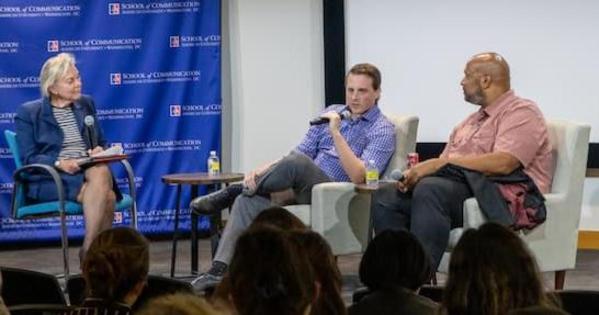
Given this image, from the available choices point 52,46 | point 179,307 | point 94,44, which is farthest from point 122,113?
point 179,307

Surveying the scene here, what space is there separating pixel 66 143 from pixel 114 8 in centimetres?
156

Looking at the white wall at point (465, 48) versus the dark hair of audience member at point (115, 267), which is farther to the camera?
the white wall at point (465, 48)

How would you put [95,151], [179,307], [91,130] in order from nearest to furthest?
1. [179,307]
2. [95,151]
3. [91,130]

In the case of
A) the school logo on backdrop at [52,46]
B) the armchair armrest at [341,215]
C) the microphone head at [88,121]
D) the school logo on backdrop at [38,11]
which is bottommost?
the armchair armrest at [341,215]

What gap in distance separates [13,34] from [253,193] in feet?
8.21

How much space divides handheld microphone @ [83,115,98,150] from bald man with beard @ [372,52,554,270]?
5.63 feet

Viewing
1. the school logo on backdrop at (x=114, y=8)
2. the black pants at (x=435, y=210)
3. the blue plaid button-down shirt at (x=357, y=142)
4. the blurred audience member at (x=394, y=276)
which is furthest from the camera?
the school logo on backdrop at (x=114, y=8)

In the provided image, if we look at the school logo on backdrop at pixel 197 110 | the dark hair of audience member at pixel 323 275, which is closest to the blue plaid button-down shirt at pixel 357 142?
the school logo on backdrop at pixel 197 110

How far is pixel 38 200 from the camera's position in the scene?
19.6 feet

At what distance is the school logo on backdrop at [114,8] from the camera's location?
740 centimetres

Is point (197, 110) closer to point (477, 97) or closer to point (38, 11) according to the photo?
point (38, 11)

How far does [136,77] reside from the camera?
744 cm

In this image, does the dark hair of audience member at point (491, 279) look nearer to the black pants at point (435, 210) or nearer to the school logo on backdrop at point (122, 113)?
the black pants at point (435, 210)

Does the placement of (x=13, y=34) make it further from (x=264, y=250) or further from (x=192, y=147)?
(x=264, y=250)
